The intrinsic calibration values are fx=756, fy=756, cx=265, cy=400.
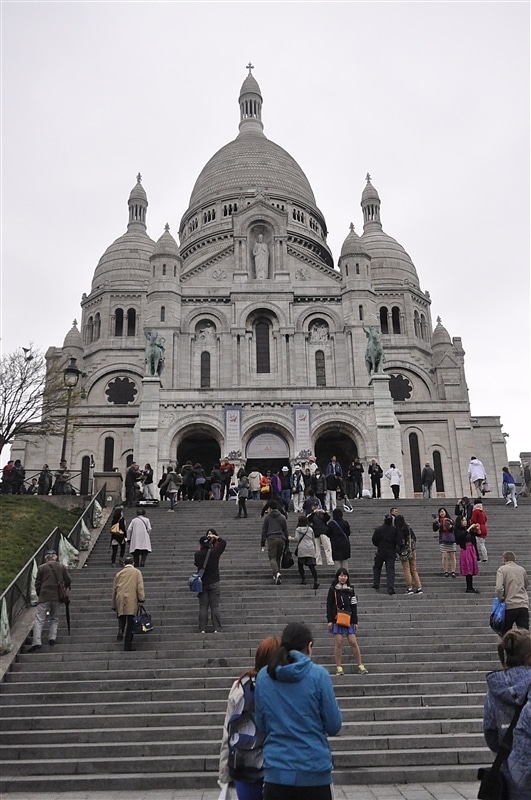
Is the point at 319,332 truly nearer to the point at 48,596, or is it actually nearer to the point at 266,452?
the point at 266,452

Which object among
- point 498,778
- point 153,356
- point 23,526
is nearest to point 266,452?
point 153,356

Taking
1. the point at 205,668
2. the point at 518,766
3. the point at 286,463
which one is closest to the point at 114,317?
the point at 286,463

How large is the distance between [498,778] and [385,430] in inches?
1183

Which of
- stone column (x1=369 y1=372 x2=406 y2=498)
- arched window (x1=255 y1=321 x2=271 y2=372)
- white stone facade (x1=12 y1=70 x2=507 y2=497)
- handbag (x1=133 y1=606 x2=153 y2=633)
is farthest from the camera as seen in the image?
arched window (x1=255 y1=321 x2=271 y2=372)

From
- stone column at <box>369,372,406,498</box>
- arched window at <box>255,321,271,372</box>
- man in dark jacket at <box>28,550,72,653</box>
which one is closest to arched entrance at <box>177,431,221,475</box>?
arched window at <box>255,321,271,372</box>

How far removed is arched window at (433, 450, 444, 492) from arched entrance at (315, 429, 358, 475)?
246 inches

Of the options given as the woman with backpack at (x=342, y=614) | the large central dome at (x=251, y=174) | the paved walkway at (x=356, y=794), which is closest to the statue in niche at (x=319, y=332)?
the large central dome at (x=251, y=174)

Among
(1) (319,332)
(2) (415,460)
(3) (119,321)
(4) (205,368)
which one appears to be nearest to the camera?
(4) (205,368)

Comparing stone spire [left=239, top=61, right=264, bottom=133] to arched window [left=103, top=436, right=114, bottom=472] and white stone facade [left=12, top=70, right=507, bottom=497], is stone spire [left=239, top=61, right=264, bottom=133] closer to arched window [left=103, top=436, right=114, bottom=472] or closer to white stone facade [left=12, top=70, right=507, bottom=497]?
white stone facade [left=12, top=70, right=507, bottom=497]

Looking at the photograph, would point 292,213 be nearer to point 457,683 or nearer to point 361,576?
point 361,576

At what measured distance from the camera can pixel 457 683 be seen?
1034 cm

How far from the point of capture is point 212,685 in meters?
10.6

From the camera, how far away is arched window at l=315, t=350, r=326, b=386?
130ft

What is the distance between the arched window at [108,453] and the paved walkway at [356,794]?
3403cm
